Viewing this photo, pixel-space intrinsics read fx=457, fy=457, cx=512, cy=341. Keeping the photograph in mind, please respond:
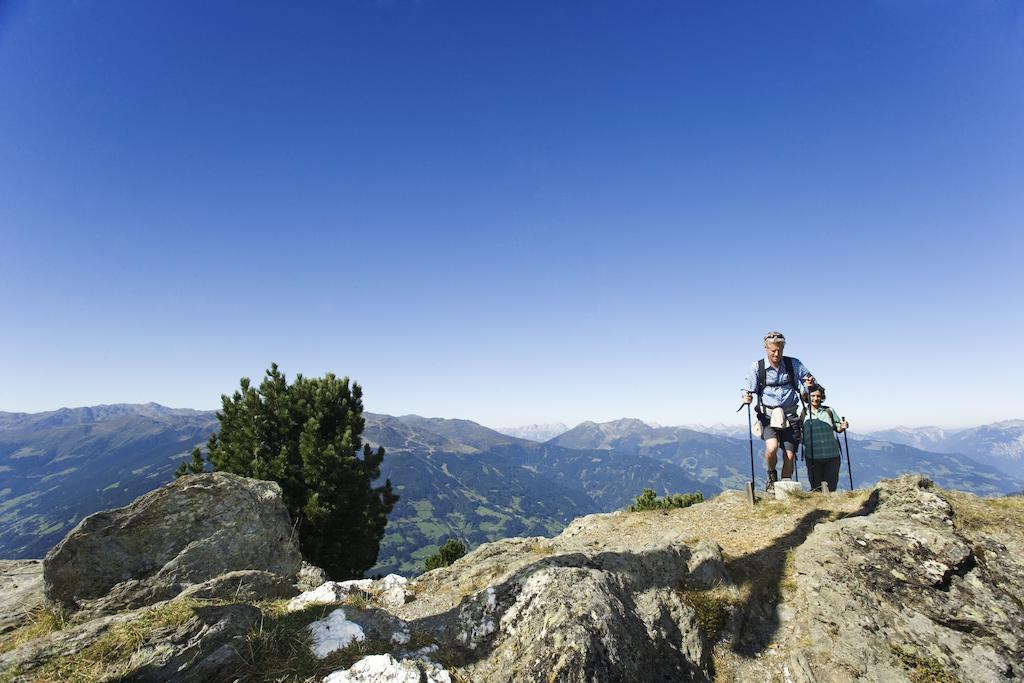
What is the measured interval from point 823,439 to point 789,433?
193cm

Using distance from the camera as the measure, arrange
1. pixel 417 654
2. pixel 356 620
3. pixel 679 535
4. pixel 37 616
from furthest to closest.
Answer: pixel 679 535
pixel 37 616
pixel 356 620
pixel 417 654

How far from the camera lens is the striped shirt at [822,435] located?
16.1 m

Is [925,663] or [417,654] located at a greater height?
[417,654]

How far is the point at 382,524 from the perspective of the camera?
Answer: 2931 cm

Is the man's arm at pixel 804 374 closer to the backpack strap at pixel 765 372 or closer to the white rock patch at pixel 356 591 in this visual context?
the backpack strap at pixel 765 372

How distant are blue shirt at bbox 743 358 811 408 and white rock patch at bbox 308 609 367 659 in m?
14.1

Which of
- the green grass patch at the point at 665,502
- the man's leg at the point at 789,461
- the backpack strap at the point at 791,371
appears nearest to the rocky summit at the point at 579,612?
the man's leg at the point at 789,461

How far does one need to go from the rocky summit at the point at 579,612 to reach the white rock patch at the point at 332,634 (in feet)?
0.09

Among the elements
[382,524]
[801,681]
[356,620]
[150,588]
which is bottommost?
[382,524]

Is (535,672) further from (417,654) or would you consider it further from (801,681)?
(801,681)

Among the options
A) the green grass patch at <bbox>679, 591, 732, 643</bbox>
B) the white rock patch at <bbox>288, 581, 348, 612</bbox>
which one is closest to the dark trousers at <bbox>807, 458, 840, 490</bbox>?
the green grass patch at <bbox>679, 591, 732, 643</bbox>

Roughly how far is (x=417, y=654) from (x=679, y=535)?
9.41 m

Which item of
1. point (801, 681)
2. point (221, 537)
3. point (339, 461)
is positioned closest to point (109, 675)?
point (221, 537)

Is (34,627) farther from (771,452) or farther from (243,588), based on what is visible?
(771,452)
